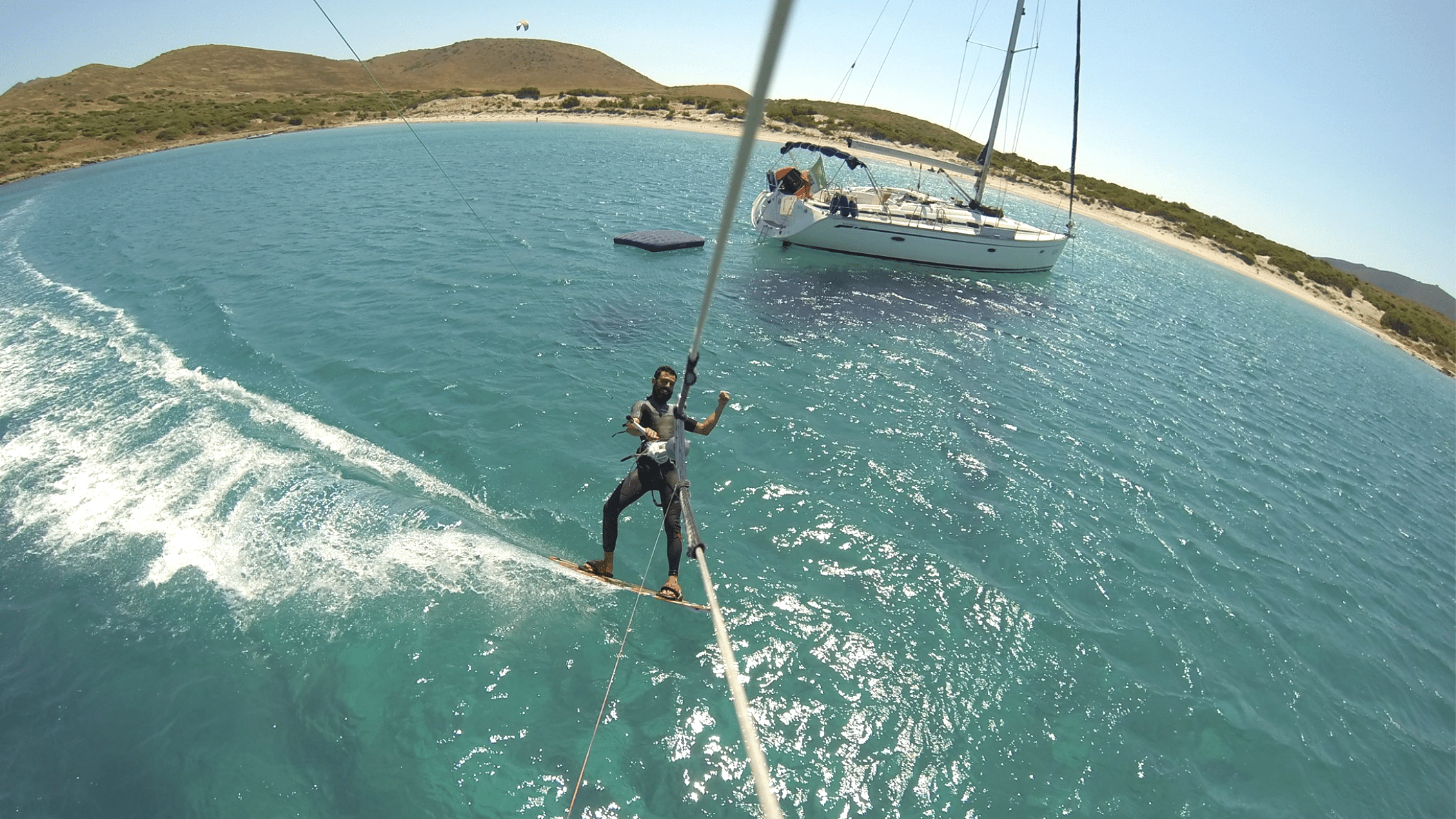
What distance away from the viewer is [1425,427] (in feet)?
75.5

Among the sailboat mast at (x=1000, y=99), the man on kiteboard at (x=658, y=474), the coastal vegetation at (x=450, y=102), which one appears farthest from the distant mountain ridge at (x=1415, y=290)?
the man on kiteboard at (x=658, y=474)

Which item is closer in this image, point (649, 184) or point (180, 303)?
point (180, 303)

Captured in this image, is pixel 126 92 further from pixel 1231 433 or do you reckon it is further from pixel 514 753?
pixel 1231 433

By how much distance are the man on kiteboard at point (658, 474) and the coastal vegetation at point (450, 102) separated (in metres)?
58.4

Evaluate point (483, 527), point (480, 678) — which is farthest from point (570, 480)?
point (480, 678)

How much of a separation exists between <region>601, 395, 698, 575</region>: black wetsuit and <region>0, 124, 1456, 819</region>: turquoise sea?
90cm

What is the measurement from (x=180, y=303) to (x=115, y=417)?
7697 mm

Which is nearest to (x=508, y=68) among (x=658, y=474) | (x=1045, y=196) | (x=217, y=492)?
(x=1045, y=196)

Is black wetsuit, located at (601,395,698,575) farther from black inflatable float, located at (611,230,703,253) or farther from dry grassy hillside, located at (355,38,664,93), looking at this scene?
dry grassy hillside, located at (355,38,664,93)

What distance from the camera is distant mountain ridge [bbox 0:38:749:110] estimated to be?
78375mm

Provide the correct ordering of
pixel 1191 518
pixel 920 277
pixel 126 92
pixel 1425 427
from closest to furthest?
pixel 1191 518, pixel 1425 427, pixel 920 277, pixel 126 92

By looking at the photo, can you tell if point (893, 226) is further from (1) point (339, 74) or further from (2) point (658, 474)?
(1) point (339, 74)

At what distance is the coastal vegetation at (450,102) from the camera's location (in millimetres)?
49719

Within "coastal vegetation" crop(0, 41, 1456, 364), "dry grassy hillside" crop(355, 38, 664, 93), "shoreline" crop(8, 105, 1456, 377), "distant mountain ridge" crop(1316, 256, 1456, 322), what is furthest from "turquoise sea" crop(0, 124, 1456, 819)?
"dry grassy hillside" crop(355, 38, 664, 93)
